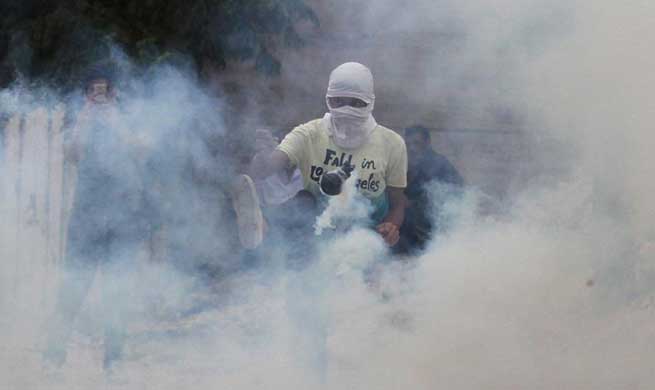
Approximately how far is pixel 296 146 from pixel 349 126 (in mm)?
288

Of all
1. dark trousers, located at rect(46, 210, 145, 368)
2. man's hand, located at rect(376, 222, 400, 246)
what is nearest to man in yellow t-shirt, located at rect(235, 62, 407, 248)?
man's hand, located at rect(376, 222, 400, 246)

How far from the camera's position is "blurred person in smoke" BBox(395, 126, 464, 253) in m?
6.91

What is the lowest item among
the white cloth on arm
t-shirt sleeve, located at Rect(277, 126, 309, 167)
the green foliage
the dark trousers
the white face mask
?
the dark trousers

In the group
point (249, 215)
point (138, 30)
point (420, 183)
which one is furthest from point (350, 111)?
point (138, 30)

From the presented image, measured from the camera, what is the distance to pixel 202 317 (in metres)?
7.50

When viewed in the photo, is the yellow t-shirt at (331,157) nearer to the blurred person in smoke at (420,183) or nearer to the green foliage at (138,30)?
the blurred person in smoke at (420,183)

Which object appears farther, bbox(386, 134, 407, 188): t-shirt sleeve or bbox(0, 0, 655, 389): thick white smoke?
bbox(386, 134, 407, 188): t-shirt sleeve

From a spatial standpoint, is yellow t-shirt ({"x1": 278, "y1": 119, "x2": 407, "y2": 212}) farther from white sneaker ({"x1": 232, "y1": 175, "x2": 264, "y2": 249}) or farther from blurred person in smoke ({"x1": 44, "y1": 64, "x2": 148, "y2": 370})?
blurred person in smoke ({"x1": 44, "y1": 64, "x2": 148, "y2": 370})

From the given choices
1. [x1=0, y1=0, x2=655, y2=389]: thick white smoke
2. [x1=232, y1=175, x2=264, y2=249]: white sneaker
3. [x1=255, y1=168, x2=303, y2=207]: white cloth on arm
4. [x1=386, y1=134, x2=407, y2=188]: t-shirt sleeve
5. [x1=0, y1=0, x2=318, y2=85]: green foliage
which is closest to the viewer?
[x1=0, y1=0, x2=655, y2=389]: thick white smoke

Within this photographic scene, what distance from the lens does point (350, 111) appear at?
634cm

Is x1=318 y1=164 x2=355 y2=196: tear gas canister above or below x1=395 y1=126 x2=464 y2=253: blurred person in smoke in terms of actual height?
below

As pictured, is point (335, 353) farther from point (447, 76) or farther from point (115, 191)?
point (447, 76)

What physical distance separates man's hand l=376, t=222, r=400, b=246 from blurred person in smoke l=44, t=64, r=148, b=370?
54.5 inches

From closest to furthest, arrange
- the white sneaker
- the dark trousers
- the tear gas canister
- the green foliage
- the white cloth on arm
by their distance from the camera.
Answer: the tear gas canister, the white cloth on arm, the dark trousers, the white sneaker, the green foliage
